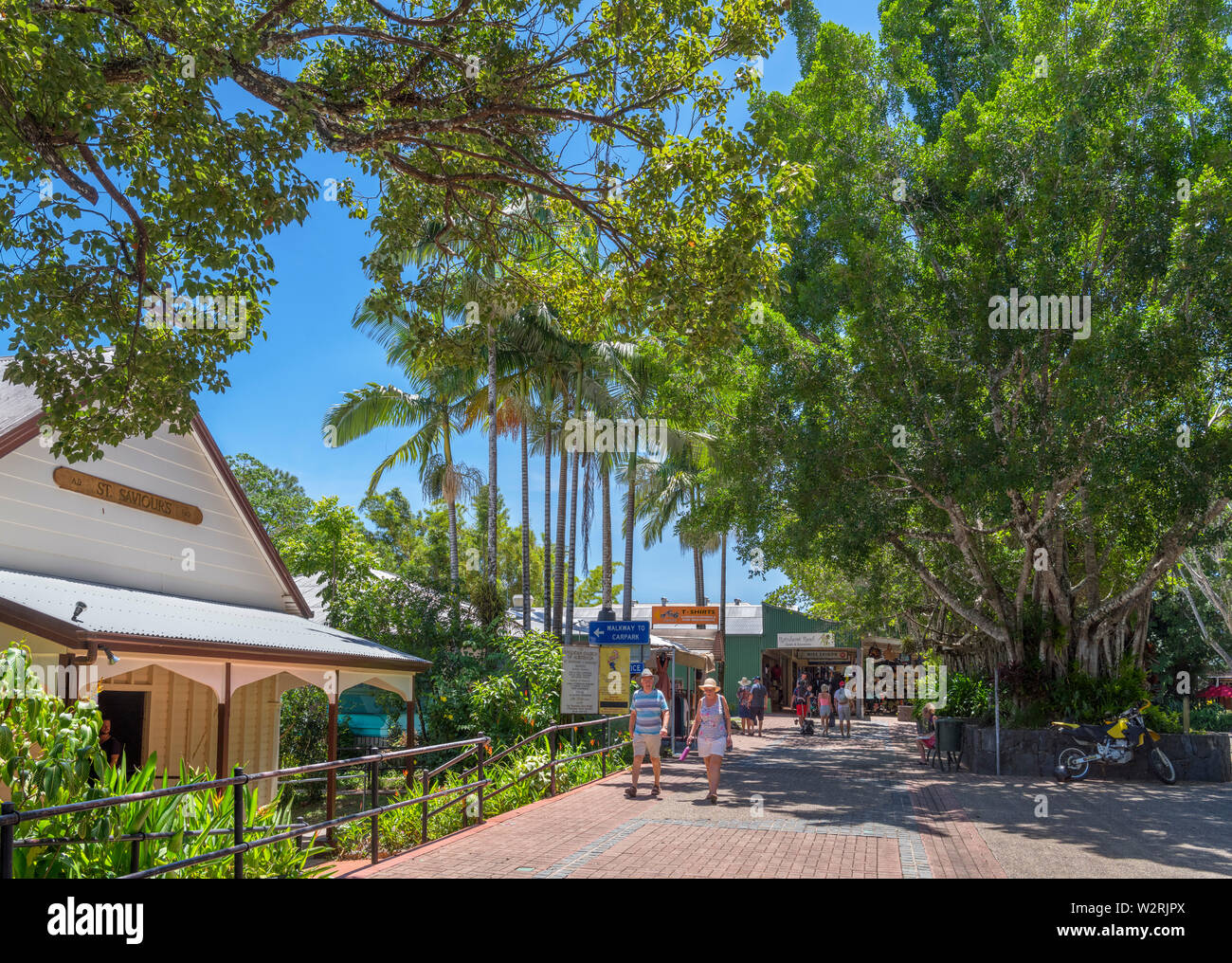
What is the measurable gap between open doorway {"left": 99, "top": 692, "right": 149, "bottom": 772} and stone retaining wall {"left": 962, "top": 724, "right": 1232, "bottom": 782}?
14.6 m

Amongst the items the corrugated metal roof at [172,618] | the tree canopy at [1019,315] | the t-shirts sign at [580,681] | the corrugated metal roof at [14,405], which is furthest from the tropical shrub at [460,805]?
the corrugated metal roof at [14,405]

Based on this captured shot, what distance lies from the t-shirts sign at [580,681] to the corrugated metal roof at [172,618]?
2.87m

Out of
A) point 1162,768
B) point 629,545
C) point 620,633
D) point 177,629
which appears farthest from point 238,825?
point 629,545

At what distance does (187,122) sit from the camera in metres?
7.35

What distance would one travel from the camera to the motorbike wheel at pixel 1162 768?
54.7 feet

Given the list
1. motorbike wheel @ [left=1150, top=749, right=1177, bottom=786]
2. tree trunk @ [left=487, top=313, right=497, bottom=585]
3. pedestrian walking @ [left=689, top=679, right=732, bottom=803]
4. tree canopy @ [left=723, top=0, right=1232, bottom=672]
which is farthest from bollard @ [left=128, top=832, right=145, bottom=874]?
tree trunk @ [left=487, top=313, right=497, bottom=585]

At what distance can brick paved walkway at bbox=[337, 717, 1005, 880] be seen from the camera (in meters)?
8.40

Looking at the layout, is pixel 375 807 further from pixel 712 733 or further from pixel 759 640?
pixel 759 640

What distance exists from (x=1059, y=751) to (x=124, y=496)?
1616 cm

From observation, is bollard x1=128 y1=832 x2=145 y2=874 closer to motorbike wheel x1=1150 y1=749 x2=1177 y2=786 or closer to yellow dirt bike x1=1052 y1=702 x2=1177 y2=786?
yellow dirt bike x1=1052 y1=702 x2=1177 y2=786

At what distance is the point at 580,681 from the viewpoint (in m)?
18.0

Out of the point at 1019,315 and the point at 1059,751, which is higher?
the point at 1019,315

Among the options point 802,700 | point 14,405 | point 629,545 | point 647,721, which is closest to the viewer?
point 14,405

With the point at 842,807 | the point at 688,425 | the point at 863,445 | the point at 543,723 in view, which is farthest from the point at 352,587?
the point at 842,807
